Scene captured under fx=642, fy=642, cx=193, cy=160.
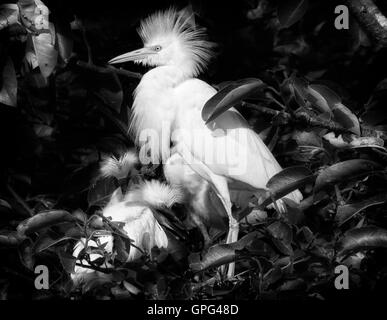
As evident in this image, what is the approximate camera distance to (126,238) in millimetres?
1660

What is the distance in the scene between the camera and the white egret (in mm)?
2426

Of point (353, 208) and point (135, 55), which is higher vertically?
point (135, 55)

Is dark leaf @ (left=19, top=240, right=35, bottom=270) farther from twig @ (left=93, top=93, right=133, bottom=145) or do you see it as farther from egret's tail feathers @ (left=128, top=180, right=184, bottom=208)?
twig @ (left=93, top=93, right=133, bottom=145)

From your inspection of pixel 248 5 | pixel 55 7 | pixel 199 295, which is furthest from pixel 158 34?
pixel 199 295

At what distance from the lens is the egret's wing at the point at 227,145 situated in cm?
242

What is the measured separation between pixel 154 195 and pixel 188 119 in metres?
0.47

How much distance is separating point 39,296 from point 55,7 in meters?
0.84

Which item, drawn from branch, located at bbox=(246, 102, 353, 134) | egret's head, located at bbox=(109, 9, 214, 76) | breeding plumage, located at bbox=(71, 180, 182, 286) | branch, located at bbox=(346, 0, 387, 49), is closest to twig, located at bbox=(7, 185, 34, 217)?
breeding plumage, located at bbox=(71, 180, 182, 286)

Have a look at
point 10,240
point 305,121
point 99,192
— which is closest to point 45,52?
point 99,192

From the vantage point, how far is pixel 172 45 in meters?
2.60

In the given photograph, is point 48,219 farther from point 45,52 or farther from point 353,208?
point 353,208

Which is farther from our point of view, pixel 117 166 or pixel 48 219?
pixel 117 166

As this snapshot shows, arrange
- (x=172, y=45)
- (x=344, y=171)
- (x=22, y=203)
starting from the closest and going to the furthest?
(x=344, y=171), (x=22, y=203), (x=172, y=45)

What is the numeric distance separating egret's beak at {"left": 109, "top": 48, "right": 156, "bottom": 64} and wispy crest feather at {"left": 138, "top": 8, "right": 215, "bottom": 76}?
56 millimetres
